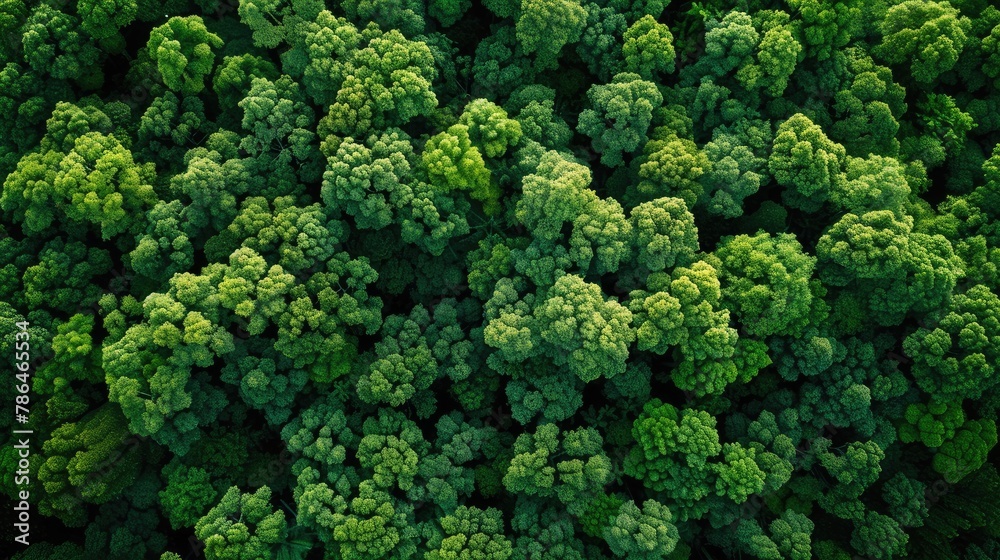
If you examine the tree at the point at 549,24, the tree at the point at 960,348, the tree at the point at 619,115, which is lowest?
the tree at the point at 960,348

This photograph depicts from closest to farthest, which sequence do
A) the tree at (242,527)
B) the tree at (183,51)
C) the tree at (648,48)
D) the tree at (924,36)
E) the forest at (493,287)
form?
the tree at (242,527)
the forest at (493,287)
the tree at (183,51)
the tree at (924,36)
the tree at (648,48)

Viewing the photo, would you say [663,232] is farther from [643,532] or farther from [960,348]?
[960,348]

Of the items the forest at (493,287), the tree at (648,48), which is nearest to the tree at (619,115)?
the forest at (493,287)

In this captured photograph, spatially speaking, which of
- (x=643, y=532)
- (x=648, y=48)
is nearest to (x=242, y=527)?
(x=643, y=532)

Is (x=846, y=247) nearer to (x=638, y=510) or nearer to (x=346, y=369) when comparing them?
(x=638, y=510)

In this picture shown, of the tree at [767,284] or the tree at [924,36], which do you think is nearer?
the tree at [767,284]

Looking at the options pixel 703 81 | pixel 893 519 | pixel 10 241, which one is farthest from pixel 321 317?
pixel 893 519

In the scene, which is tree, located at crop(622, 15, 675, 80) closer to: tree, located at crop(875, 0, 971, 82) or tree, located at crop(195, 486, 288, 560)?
tree, located at crop(875, 0, 971, 82)

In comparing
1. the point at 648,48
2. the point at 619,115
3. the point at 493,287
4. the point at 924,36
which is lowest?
the point at 493,287

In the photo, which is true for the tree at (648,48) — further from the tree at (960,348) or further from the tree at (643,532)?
the tree at (643,532)
